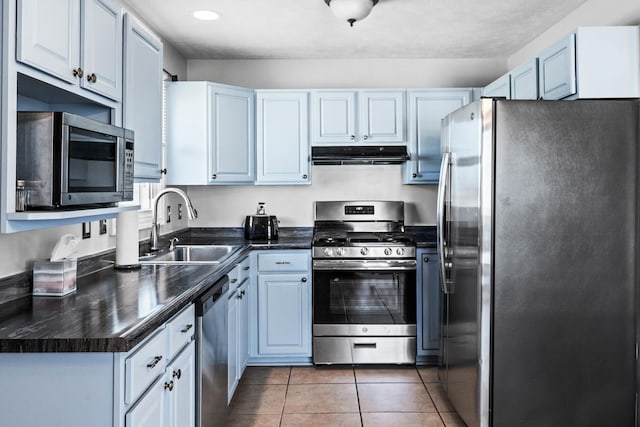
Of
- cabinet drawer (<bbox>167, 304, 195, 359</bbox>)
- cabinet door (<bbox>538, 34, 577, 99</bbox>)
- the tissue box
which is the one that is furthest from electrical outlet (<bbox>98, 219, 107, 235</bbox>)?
cabinet door (<bbox>538, 34, 577, 99</bbox>)

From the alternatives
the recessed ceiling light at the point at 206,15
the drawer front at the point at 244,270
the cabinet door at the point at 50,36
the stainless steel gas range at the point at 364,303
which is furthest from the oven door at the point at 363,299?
the cabinet door at the point at 50,36

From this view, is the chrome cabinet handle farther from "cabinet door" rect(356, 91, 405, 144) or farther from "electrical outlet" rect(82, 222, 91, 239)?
"cabinet door" rect(356, 91, 405, 144)

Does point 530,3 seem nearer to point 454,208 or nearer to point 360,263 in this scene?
point 454,208

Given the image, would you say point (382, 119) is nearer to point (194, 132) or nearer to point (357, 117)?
point (357, 117)

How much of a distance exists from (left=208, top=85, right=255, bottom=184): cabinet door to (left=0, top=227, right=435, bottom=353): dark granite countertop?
1.13 meters

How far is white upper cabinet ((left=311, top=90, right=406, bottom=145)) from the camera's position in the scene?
3850 millimetres

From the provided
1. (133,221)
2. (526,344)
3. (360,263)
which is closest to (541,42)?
(360,263)

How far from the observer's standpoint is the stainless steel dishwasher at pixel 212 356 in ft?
6.80

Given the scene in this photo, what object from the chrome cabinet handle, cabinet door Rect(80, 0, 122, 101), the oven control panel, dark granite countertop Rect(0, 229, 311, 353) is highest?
cabinet door Rect(80, 0, 122, 101)

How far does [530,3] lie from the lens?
294cm

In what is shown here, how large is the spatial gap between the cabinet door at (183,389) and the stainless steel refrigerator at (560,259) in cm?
136

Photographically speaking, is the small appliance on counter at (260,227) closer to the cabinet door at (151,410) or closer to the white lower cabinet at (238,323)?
the white lower cabinet at (238,323)

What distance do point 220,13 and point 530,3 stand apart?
6.29ft

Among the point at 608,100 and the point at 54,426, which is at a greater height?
the point at 608,100
